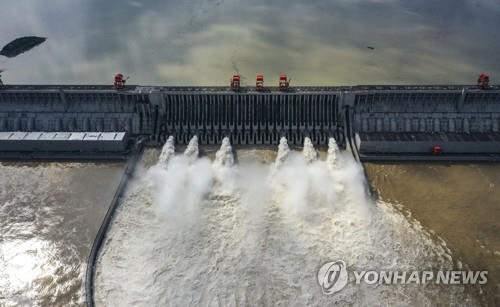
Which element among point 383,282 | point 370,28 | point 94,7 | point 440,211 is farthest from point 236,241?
point 94,7

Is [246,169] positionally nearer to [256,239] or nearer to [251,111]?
[251,111]

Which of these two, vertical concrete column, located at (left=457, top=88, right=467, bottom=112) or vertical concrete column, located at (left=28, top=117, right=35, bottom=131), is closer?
vertical concrete column, located at (left=28, top=117, right=35, bottom=131)

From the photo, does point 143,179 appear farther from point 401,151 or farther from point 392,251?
point 401,151

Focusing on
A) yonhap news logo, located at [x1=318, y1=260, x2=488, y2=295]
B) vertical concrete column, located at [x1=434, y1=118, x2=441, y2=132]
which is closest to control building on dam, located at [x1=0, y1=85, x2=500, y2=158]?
vertical concrete column, located at [x1=434, y1=118, x2=441, y2=132]

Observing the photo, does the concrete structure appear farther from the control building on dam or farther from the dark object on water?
the dark object on water

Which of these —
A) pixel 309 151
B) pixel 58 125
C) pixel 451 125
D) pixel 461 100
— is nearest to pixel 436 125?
pixel 451 125
